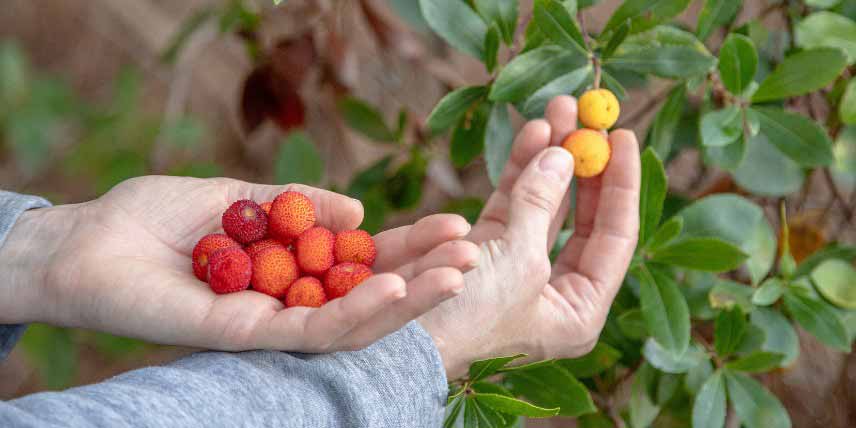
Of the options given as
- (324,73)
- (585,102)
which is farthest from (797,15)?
(324,73)

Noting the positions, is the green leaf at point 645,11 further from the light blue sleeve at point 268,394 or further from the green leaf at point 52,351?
the green leaf at point 52,351

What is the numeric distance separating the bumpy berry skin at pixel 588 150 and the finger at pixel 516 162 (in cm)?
4

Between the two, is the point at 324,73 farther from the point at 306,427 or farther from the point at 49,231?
the point at 306,427

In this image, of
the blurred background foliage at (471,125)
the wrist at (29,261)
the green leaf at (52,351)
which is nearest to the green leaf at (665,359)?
the blurred background foliage at (471,125)

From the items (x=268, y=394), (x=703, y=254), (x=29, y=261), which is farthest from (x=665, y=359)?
(x=29, y=261)

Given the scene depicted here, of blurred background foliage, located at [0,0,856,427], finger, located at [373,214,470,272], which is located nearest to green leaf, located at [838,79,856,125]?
blurred background foliage, located at [0,0,856,427]

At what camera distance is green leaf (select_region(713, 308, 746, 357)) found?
1.07 m

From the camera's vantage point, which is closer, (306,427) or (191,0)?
(306,427)

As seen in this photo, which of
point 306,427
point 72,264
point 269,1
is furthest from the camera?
point 269,1

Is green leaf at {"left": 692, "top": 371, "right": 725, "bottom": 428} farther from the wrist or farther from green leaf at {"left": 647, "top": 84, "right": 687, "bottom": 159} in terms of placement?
the wrist

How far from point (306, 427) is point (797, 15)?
103 centimetres

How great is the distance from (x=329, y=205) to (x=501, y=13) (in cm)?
37

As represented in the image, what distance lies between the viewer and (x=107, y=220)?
100 centimetres

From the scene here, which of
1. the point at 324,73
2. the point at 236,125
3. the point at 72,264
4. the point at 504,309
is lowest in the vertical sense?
the point at 236,125
